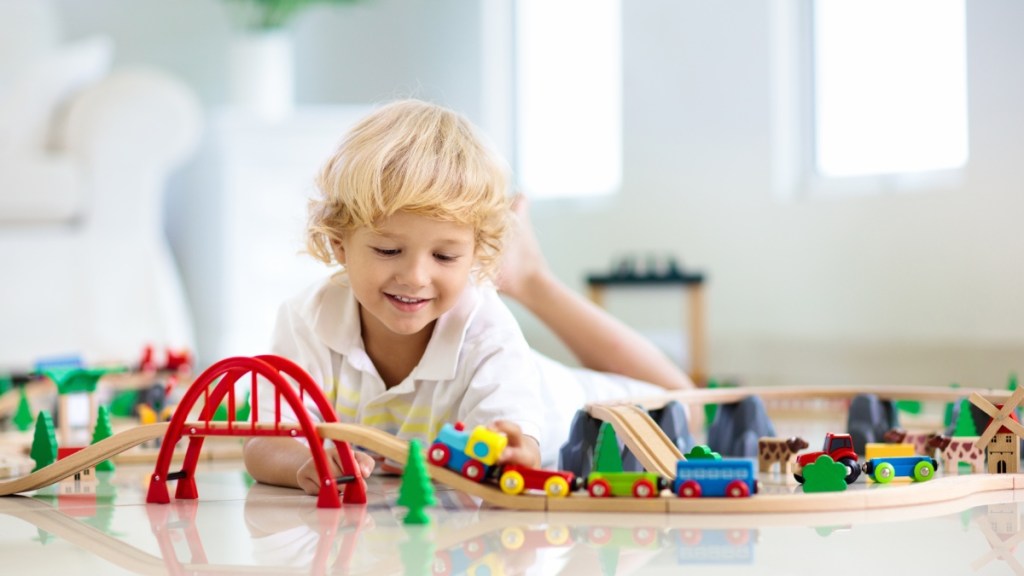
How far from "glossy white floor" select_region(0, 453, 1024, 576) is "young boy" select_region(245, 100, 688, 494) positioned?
0.14 metres

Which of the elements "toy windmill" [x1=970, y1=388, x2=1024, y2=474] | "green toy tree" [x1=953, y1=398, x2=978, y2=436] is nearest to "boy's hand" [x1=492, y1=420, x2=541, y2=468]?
"toy windmill" [x1=970, y1=388, x2=1024, y2=474]

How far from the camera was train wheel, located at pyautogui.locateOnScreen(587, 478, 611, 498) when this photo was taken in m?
1.09

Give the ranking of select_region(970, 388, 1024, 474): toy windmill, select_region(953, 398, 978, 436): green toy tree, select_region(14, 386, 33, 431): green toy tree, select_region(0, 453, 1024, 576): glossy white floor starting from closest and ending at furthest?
select_region(0, 453, 1024, 576): glossy white floor
select_region(970, 388, 1024, 474): toy windmill
select_region(953, 398, 978, 436): green toy tree
select_region(14, 386, 33, 431): green toy tree

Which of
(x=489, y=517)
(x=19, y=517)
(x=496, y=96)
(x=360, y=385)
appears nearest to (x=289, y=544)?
(x=489, y=517)

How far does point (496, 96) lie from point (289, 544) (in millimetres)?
3456

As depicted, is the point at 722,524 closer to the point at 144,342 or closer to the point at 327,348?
the point at 327,348

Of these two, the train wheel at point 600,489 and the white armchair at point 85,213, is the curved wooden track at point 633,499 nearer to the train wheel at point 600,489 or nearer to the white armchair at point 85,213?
the train wheel at point 600,489

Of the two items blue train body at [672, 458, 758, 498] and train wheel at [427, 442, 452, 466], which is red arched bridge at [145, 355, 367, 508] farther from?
blue train body at [672, 458, 758, 498]

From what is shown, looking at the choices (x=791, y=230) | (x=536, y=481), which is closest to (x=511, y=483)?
(x=536, y=481)

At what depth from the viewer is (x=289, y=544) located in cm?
95

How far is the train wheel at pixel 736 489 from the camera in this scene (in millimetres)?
1078

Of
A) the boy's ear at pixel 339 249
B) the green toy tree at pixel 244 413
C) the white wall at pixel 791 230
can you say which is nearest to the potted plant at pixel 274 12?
the white wall at pixel 791 230

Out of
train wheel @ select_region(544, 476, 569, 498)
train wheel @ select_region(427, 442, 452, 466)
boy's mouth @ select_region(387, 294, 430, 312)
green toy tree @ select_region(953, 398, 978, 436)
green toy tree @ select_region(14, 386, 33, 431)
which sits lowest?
green toy tree @ select_region(14, 386, 33, 431)

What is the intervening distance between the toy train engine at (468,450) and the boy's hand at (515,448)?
24mm
